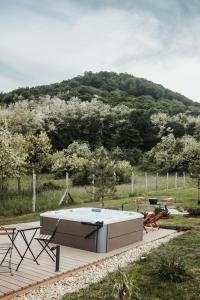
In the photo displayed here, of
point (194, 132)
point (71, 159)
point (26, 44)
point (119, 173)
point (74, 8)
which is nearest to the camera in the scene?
point (74, 8)

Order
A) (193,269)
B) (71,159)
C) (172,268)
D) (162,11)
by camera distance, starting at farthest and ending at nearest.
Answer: (71,159), (162,11), (193,269), (172,268)

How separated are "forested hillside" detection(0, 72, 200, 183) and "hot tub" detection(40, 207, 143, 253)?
52.4 ft

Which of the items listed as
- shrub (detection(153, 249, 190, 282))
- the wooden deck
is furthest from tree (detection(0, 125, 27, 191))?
shrub (detection(153, 249, 190, 282))

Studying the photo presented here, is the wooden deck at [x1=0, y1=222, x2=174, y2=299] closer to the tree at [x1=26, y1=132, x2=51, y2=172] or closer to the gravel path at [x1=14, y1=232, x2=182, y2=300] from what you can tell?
the gravel path at [x1=14, y1=232, x2=182, y2=300]

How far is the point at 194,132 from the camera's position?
149 feet

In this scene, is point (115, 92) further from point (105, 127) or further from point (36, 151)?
point (36, 151)

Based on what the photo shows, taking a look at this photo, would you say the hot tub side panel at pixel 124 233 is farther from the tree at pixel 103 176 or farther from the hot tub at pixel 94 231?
the tree at pixel 103 176

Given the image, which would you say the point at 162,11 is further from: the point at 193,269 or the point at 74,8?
the point at 193,269

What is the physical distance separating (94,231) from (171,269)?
2.57 m

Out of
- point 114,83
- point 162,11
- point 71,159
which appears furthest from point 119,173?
point 114,83

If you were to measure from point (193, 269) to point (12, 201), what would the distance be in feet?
31.7

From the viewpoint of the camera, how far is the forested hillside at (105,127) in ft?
119

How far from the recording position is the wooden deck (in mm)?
5887

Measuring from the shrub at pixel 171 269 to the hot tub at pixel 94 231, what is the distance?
2.21m
